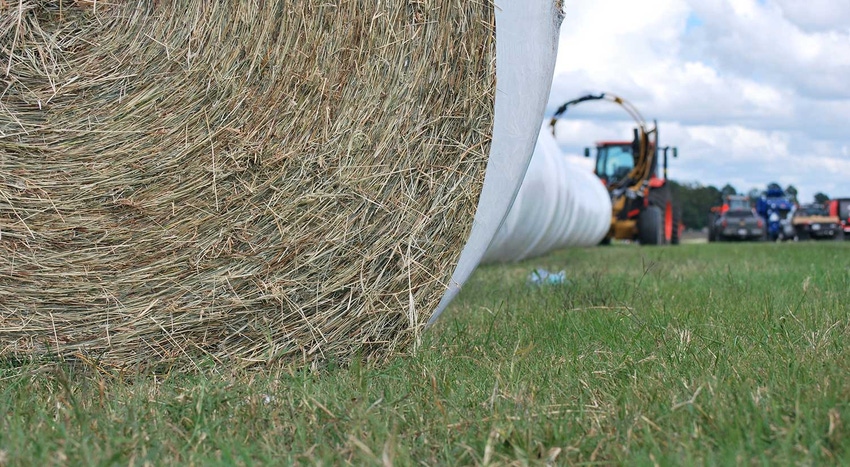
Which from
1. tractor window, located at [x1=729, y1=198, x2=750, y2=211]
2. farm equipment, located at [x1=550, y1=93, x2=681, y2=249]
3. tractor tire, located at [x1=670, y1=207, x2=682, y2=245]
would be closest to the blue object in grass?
farm equipment, located at [x1=550, y1=93, x2=681, y2=249]

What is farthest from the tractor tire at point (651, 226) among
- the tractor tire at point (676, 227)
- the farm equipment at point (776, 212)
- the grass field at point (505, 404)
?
the farm equipment at point (776, 212)

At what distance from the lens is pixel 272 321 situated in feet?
8.41

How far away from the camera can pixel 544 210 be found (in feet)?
22.7

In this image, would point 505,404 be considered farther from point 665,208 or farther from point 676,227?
point 676,227

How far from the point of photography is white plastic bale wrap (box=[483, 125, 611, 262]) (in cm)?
607

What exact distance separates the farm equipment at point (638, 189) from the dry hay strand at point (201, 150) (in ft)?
38.3

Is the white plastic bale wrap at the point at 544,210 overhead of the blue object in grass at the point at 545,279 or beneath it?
overhead

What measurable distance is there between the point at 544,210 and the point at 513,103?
170 inches

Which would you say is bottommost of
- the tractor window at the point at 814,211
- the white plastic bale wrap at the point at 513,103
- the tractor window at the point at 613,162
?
the tractor window at the point at 814,211

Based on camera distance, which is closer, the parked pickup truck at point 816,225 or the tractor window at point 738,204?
the parked pickup truck at point 816,225

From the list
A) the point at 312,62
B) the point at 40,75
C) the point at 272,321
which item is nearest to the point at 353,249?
the point at 272,321

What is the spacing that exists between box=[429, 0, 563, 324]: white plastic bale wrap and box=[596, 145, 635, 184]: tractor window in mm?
14401

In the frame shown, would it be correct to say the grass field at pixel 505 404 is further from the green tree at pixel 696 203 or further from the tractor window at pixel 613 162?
the green tree at pixel 696 203

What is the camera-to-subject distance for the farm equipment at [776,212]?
87.9 ft
